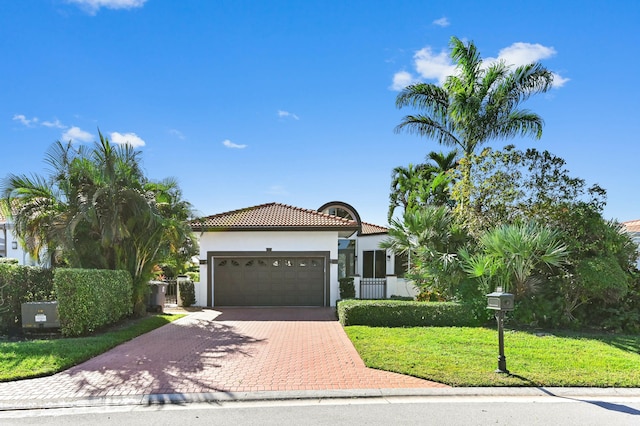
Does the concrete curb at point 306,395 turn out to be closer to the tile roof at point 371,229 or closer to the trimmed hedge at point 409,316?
the trimmed hedge at point 409,316

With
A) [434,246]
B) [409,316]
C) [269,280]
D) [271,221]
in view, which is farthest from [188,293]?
[434,246]

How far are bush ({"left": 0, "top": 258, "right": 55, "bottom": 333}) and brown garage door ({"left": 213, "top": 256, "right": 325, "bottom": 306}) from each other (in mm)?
6682

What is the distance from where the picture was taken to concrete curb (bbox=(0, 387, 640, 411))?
18.5ft

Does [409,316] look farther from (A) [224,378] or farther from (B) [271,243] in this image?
(B) [271,243]

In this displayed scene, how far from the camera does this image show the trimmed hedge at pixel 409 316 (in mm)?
11789

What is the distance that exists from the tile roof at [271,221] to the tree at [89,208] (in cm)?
310

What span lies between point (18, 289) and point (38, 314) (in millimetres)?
1073

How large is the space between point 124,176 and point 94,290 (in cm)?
346

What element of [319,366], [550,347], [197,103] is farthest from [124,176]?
[550,347]

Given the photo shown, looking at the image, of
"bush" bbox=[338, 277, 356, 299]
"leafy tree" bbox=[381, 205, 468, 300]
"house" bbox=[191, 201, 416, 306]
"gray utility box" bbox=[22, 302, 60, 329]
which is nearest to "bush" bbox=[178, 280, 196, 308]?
"house" bbox=[191, 201, 416, 306]

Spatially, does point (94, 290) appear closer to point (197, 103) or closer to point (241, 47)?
point (197, 103)

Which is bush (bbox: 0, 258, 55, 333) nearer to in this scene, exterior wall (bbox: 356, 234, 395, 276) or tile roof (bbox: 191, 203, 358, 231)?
tile roof (bbox: 191, 203, 358, 231)

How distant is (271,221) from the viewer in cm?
1716

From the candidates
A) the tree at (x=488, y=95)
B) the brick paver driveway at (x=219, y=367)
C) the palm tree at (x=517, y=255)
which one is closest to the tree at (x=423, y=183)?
the tree at (x=488, y=95)
